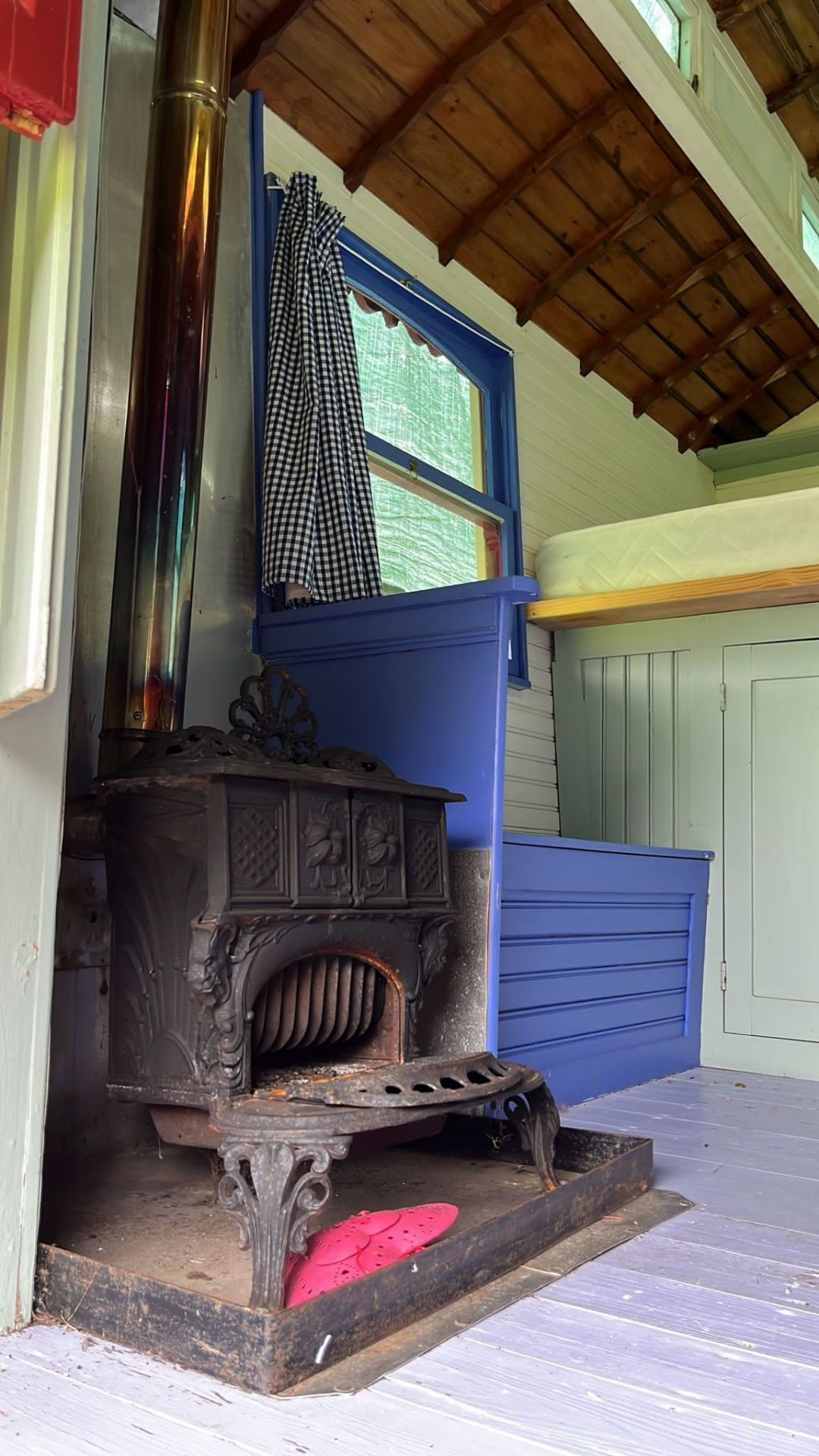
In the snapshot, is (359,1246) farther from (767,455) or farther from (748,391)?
Result: (767,455)

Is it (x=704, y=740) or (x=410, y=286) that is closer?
(x=410, y=286)

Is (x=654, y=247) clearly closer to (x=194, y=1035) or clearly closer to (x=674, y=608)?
(x=674, y=608)

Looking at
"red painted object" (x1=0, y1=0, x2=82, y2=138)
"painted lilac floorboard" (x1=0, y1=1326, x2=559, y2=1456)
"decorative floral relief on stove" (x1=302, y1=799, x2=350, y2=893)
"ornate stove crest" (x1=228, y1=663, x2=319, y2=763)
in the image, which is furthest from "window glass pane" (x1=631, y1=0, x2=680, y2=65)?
"painted lilac floorboard" (x1=0, y1=1326, x2=559, y2=1456)

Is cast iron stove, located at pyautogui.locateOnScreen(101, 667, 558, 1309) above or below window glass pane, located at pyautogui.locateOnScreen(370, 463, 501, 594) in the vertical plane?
below

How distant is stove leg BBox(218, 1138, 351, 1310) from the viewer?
170cm

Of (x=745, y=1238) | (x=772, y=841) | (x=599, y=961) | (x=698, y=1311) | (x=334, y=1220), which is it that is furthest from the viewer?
(x=772, y=841)

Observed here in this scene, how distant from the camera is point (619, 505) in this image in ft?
19.5

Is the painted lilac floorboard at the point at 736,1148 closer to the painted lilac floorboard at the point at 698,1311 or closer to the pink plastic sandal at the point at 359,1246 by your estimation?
the painted lilac floorboard at the point at 698,1311

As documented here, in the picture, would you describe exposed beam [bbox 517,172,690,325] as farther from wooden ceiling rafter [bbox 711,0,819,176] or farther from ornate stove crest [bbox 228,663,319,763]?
ornate stove crest [bbox 228,663,319,763]

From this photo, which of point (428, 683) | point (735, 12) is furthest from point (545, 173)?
point (428, 683)

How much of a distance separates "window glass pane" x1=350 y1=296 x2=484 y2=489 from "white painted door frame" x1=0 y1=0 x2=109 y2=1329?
2476 mm

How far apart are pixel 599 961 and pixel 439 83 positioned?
10.1 ft

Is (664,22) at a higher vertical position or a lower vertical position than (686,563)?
higher

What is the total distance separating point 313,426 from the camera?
11.2ft
